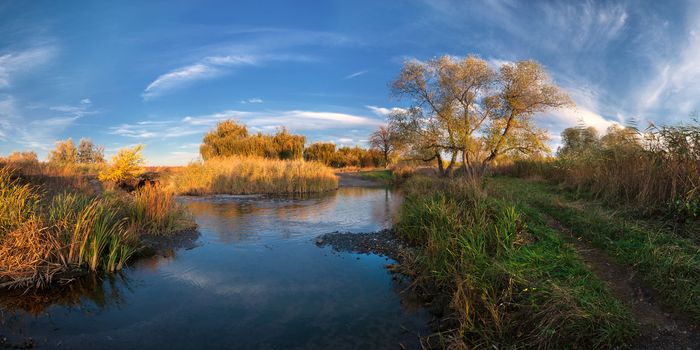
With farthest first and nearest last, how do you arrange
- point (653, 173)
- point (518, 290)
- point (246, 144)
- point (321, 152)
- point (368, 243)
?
1. point (321, 152)
2. point (246, 144)
3. point (368, 243)
4. point (653, 173)
5. point (518, 290)

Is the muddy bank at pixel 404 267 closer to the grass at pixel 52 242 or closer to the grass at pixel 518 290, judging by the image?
the grass at pixel 518 290

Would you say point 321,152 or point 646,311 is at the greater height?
point 321,152

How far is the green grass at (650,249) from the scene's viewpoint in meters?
4.53

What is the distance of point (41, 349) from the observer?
4.71 m

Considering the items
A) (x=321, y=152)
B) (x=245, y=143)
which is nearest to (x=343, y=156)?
(x=321, y=152)

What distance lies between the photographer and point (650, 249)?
5648 millimetres

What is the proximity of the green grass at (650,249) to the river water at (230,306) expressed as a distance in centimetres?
330

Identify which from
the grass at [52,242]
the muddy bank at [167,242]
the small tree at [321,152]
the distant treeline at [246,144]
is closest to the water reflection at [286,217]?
the muddy bank at [167,242]

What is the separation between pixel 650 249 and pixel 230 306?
6982 mm

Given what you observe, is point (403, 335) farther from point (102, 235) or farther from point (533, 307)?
point (102, 235)

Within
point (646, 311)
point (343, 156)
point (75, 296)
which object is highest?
point (343, 156)

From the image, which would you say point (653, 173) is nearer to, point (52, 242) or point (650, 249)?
point (650, 249)

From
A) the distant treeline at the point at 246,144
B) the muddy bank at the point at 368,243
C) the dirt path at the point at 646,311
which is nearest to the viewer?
the dirt path at the point at 646,311

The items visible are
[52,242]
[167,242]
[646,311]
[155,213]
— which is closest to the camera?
[646,311]
